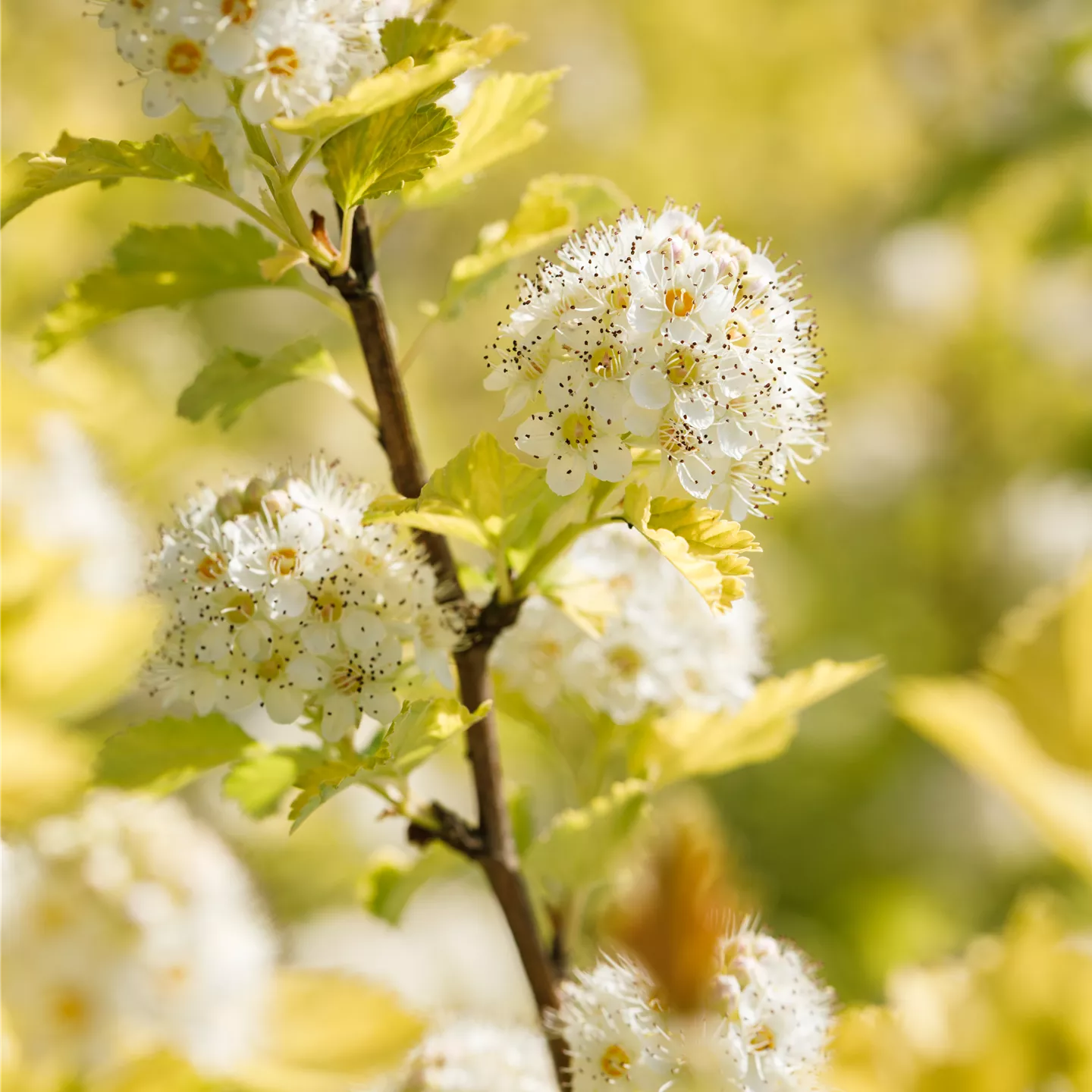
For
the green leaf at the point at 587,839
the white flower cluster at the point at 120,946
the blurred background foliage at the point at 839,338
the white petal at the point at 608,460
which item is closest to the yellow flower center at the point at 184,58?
the white petal at the point at 608,460

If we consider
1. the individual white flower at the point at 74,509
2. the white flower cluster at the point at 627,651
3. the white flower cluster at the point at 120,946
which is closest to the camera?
the white flower cluster at the point at 627,651

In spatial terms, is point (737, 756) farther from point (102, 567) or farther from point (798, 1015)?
point (102, 567)

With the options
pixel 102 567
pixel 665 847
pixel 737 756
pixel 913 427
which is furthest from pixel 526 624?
pixel 913 427

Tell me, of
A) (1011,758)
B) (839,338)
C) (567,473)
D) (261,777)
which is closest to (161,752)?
(261,777)

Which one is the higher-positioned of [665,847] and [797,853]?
[797,853]

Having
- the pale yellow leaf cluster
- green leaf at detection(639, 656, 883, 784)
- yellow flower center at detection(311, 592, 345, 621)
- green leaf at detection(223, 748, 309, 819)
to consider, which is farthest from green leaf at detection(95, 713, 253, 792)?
the pale yellow leaf cluster

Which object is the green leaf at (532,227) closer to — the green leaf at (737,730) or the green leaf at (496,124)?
the green leaf at (496,124)
